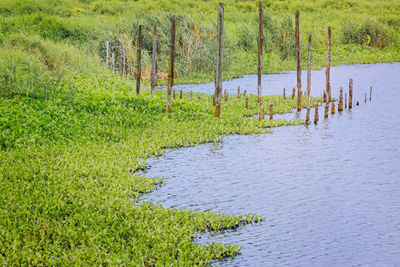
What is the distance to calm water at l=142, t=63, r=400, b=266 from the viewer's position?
35.7 feet

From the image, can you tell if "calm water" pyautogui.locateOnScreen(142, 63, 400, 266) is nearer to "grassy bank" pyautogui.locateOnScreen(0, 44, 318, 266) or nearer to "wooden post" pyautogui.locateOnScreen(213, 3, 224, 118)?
"grassy bank" pyautogui.locateOnScreen(0, 44, 318, 266)

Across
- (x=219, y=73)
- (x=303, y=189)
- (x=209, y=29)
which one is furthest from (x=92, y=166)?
(x=209, y=29)

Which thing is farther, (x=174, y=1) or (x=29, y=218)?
(x=174, y=1)

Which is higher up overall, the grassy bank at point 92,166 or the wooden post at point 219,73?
the wooden post at point 219,73

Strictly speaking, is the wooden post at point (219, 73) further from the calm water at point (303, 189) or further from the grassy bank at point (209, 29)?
the grassy bank at point (209, 29)

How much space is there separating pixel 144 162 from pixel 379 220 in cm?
695

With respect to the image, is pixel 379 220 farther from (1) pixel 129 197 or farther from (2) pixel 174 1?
(2) pixel 174 1

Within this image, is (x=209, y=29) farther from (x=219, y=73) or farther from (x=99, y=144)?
(x=99, y=144)

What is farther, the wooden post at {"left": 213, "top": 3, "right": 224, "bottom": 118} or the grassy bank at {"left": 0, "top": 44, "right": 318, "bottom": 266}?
the wooden post at {"left": 213, "top": 3, "right": 224, "bottom": 118}

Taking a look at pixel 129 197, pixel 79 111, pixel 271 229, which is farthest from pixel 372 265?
pixel 79 111

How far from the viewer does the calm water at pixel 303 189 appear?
1089cm

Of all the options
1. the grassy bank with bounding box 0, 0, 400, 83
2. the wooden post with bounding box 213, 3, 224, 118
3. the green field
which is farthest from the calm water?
the grassy bank with bounding box 0, 0, 400, 83

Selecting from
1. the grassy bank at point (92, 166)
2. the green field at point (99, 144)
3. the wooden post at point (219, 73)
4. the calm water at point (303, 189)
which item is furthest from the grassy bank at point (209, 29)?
the calm water at point (303, 189)

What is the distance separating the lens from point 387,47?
2405 inches
